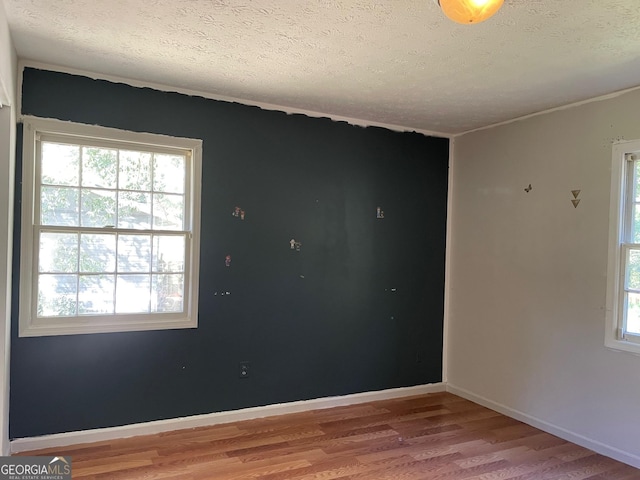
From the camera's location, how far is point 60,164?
3037mm

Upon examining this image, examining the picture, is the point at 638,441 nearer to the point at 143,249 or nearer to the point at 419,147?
the point at 419,147

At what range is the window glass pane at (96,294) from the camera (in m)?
3.08

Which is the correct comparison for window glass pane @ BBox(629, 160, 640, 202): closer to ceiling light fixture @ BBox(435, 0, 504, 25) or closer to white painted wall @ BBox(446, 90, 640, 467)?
white painted wall @ BBox(446, 90, 640, 467)

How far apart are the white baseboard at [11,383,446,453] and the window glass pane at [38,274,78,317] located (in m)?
0.78

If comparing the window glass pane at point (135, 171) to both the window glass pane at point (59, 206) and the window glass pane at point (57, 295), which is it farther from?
the window glass pane at point (57, 295)

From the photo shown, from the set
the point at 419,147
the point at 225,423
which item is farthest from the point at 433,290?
the point at 225,423

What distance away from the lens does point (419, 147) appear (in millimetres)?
4305

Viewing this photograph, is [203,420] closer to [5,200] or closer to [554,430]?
[5,200]

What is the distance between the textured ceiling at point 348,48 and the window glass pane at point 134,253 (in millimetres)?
1070

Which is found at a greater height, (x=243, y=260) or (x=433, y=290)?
(x=243, y=260)

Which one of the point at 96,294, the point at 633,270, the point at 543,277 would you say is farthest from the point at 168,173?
the point at 633,270

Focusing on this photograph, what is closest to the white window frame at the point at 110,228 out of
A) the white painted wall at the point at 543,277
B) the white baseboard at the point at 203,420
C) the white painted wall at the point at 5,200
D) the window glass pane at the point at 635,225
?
the white painted wall at the point at 5,200

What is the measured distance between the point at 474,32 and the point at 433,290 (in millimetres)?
2596

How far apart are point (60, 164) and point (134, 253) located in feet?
2.38
